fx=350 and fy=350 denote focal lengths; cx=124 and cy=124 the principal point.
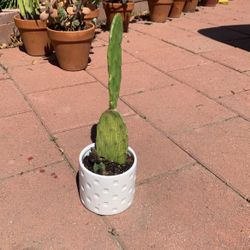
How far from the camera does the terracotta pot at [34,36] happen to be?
4.66 meters

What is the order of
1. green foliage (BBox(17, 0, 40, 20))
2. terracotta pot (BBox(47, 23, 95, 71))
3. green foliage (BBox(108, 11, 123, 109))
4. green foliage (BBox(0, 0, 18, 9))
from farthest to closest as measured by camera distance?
green foliage (BBox(0, 0, 18, 9)) → green foliage (BBox(17, 0, 40, 20)) → terracotta pot (BBox(47, 23, 95, 71)) → green foliage (BBox(108, 11, 123, 109))

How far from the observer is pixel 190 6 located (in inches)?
293

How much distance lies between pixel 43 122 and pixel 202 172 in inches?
60.6

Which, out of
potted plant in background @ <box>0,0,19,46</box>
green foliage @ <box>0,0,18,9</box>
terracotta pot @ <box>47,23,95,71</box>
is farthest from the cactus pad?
green foliage @ <box>0,0,18,9</box>

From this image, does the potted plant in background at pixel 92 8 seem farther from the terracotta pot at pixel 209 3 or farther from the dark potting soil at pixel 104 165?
the terracotta pot at pixel 209 3

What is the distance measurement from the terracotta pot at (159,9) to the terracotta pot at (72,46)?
2483 mm

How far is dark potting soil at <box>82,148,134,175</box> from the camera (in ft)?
7.22

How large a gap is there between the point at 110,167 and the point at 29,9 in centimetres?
323

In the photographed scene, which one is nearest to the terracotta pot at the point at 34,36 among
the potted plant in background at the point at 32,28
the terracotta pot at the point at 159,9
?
the potted plant in background at the point at 32,28

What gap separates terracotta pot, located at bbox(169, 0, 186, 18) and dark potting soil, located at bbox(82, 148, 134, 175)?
534 cm

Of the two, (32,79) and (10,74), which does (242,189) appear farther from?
(10,74)

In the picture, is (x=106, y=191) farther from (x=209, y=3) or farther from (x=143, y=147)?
(x=209, y=3)

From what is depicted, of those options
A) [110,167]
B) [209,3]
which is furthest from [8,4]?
[110,167]

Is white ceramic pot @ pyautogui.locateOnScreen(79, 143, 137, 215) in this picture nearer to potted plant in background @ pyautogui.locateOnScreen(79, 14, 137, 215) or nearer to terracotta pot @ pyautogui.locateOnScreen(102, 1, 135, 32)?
potted plant in background @ pyautogui.locateOnScreen(79, 14, 137, 215)
